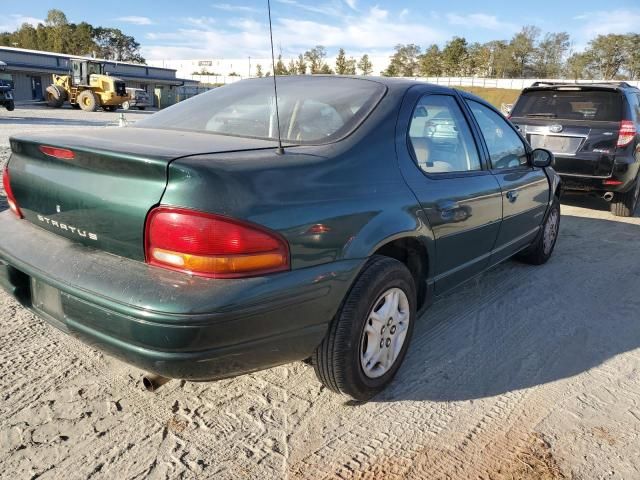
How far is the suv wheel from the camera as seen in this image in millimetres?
2258

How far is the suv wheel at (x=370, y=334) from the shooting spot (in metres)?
2.26

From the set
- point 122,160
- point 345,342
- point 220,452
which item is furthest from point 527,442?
point 122,160

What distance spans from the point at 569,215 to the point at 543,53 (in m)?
88.8

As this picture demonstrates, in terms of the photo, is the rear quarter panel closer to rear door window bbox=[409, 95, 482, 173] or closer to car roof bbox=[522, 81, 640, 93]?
rear door window bbox=[409, 95, 482, 173]

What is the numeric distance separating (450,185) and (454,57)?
82.8 m

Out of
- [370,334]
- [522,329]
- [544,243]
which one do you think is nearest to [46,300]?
[370,334]

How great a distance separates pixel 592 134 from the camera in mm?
6426

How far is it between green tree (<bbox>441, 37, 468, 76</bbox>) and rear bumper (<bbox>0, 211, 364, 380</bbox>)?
8337 cm

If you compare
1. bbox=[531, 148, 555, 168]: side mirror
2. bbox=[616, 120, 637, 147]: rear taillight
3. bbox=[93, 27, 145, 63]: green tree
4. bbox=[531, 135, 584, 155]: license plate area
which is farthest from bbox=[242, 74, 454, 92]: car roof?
bbox=[93, 27, 145, 63]: green tree

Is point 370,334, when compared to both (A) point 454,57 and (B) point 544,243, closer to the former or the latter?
(B) point 544,243

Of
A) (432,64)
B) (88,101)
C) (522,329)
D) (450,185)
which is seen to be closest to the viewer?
(450,185)

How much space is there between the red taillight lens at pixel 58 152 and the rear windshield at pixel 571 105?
6.42 meters

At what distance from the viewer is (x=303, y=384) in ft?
8.71

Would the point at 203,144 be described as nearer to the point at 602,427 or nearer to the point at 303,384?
the point at 303,384
